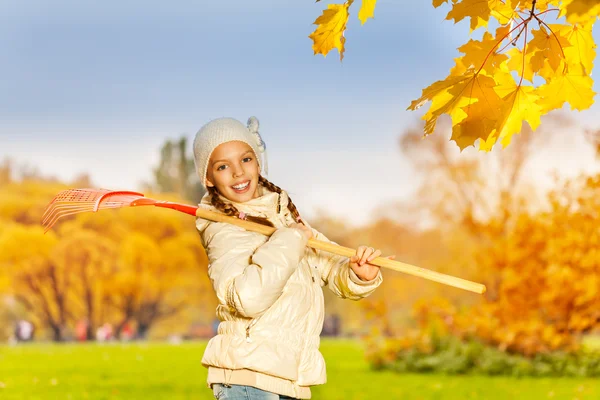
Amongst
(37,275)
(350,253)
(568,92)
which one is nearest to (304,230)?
(350,253)

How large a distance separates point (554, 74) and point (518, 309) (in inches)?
246

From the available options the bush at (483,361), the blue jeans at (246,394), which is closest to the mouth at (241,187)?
the blue jeans at (246,394)

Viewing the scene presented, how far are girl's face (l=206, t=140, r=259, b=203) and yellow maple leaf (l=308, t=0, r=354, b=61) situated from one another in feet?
1.41

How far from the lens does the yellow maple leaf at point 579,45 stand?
2174 mm

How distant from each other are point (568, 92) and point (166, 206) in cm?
132

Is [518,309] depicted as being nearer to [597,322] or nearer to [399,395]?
[597,322]

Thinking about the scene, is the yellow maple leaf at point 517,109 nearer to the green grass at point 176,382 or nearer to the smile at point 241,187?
the smile at point 241,187

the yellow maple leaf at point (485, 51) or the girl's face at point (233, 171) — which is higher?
the yellow maple leaf at point (485, 51)

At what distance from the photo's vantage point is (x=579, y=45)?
2174 millimetres

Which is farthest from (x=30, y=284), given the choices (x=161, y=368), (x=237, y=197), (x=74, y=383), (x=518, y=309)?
(x=237, y=197)

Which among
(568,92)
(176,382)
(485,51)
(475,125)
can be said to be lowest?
(176,382)

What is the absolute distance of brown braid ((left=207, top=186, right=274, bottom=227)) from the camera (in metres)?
2.39

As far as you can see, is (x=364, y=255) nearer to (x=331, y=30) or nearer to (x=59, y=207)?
(x=331, y=30)

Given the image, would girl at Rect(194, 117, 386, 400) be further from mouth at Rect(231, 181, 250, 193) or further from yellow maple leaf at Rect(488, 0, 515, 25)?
yellow maple leaf at Rect(488, 0, 515, 25)
